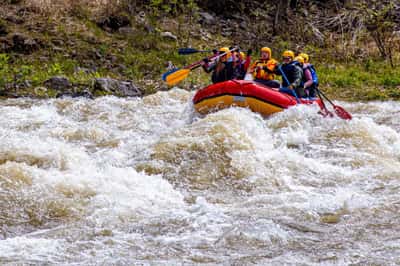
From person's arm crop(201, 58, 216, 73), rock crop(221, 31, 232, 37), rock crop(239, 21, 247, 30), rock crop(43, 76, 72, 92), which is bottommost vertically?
rock crop(43, 76, 72, 92)

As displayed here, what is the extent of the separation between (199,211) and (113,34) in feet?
31.8

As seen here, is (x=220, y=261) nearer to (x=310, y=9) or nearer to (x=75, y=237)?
(x=75, y=237)

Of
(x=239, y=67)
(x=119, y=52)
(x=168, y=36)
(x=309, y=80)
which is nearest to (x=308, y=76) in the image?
(x=309, y=80)

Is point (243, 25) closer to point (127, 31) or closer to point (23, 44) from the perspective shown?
point (127, 31)

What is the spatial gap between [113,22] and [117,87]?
355cm

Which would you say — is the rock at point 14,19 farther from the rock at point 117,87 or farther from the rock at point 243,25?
the rock at point 243,25

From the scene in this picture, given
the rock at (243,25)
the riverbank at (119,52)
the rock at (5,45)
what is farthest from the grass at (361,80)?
the rock at (5,45)

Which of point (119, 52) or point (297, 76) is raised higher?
point (297, 76)

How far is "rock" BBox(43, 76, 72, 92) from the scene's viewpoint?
11.4m

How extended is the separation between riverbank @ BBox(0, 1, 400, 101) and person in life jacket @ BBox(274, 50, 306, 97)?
2594 mm

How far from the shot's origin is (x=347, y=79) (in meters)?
13.3

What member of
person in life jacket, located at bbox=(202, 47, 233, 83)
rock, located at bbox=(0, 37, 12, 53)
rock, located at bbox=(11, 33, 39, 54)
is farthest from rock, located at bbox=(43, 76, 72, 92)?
person in life jacket, located at bbox=(202, 47, 233, 83)

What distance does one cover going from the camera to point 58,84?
11.5 meters

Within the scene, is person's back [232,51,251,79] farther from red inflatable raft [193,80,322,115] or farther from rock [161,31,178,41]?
rock [161,31,178,41]
